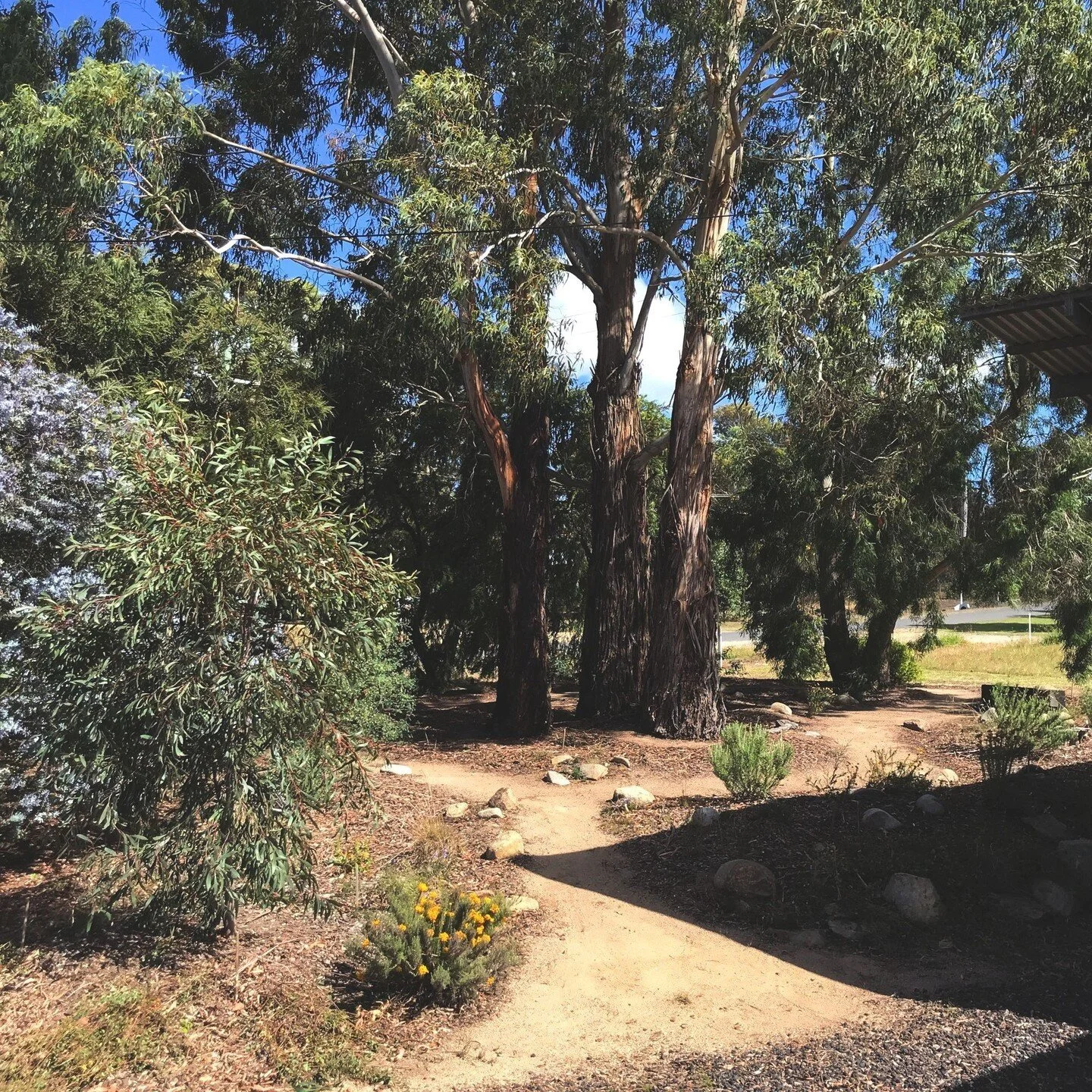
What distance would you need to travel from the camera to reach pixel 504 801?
28.7 feet

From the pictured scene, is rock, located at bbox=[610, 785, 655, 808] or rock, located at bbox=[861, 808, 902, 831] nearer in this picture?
rock, located at bbox=[861, 808, 902, 831]

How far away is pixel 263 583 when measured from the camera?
5047 millimetres

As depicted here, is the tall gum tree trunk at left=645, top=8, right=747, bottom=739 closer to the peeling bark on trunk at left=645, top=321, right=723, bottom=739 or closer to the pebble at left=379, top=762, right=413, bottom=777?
the peeling bark on trunk at left=645, top=321, right=723, bottom=739

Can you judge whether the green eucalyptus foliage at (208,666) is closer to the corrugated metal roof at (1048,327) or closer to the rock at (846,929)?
the rock at (846,929)

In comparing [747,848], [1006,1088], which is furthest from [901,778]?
[1006,1088]

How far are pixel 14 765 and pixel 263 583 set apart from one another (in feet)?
8.34

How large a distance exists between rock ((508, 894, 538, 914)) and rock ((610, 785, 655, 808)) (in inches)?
86.0

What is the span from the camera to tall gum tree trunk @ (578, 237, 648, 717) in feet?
43.0

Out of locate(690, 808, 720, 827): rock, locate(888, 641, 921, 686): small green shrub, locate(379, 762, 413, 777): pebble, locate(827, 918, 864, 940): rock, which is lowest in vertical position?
locate(827, 918, 864, 940): rock

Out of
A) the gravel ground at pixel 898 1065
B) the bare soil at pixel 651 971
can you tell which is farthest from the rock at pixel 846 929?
the gravel ground at pixel 898 1065

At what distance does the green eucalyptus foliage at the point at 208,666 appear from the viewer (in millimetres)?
5051

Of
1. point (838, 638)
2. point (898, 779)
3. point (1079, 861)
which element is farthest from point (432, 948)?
point (838, 638)

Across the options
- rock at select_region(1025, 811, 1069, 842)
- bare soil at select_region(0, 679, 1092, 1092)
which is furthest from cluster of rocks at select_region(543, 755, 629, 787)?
rock at select_region(1025, 811, 1069, 842)

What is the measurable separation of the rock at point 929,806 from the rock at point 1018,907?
4.39 feet
